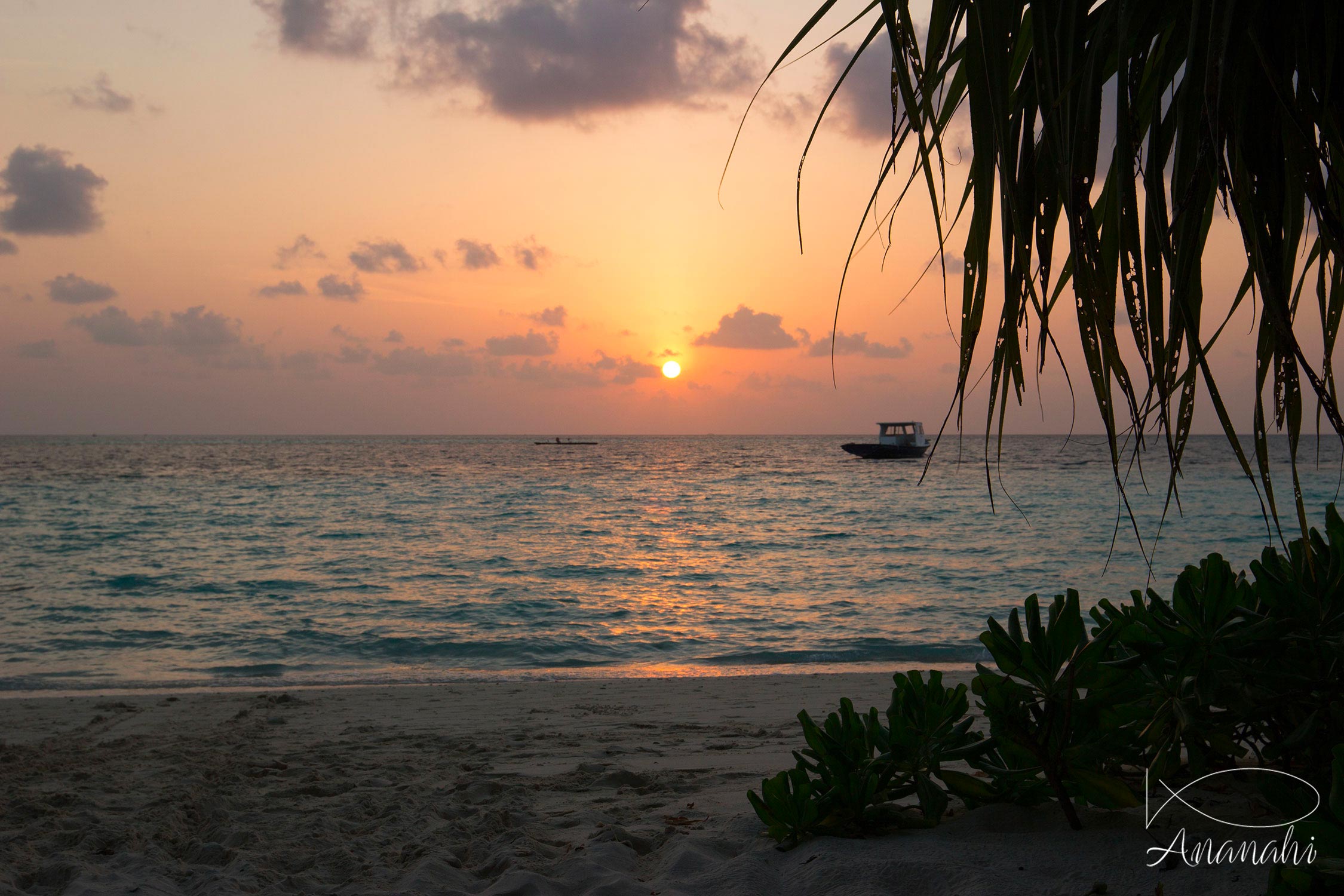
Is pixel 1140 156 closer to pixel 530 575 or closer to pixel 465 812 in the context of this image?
pixel 465 812

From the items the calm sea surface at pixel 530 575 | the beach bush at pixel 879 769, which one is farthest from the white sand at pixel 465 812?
the calm sea surface at pixel 530 575

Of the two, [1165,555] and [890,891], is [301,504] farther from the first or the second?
[890,891]

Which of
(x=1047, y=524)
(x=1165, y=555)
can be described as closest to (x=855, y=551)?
(x=1165, y=555)

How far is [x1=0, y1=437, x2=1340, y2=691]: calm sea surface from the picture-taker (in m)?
8.69

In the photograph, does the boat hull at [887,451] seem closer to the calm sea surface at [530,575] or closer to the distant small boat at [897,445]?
the distant small boat at [897,445]

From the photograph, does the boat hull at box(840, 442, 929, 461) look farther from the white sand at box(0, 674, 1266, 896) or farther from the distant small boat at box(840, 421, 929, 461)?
the white sand at box(0, 674, 1266, 896)

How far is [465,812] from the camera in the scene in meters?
3.41

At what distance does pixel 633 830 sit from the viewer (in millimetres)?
3053

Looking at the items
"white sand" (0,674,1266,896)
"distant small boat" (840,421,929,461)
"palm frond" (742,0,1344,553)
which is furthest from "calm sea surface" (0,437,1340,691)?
"distant small boat" (840,421,929,461)

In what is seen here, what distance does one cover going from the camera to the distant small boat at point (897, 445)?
5064 centimetres

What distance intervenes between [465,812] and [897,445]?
5204 cm

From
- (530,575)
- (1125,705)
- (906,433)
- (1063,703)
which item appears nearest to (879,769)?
(1063,703)

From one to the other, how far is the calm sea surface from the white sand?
1171 millimetres

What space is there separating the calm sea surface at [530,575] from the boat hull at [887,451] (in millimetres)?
16643
